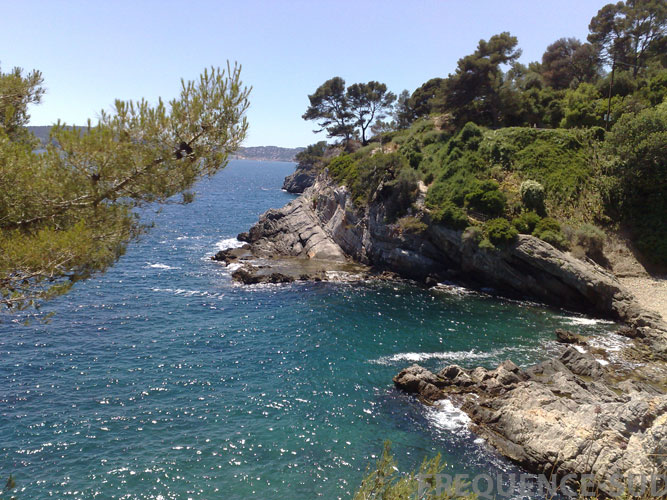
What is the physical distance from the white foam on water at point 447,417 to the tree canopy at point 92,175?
16.0m

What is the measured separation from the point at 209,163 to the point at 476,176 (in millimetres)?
39175

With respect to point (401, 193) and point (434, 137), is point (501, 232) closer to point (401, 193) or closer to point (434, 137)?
point (401, 193)

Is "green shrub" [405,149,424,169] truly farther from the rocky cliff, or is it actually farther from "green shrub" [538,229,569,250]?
"green shrub" [538,229,569,250]

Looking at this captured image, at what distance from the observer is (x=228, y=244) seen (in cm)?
5919

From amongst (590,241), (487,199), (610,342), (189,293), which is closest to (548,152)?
(487,199)

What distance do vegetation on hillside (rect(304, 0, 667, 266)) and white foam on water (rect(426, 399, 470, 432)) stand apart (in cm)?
2084

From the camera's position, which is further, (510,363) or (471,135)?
(471,135)

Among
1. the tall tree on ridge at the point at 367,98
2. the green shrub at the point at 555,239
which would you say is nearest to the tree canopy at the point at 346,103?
the tall tree on ridge at the point at 367,98

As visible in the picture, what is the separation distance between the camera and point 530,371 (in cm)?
2380

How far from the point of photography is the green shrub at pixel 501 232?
3750 cm

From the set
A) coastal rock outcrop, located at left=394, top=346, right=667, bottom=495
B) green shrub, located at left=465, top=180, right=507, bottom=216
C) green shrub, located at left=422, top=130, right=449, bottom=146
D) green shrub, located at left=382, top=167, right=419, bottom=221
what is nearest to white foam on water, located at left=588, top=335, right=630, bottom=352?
coastal rock outcrop, located at left=394, top=346, right=667, bottom=495

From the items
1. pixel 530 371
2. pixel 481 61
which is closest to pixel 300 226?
pixel 481 61

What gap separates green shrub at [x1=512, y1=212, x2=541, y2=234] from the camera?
126 ft

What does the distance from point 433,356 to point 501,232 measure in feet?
53.6
